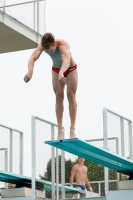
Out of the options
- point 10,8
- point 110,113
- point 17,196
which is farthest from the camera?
point 10,8

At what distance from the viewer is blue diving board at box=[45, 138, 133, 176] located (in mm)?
13891

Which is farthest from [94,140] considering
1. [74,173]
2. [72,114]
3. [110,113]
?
[72,114]

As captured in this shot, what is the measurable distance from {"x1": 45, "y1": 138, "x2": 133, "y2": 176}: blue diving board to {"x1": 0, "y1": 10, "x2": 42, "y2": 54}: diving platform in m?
5.48

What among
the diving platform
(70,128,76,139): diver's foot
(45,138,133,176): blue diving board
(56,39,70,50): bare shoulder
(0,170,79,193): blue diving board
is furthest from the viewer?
the diving platform

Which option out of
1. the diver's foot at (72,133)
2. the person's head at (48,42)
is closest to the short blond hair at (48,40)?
the person's head at (48,42)

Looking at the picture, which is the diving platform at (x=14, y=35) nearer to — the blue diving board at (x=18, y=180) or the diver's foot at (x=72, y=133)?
the blue diving board at (x=18, y=180)

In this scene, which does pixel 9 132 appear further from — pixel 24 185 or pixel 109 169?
pixel 109 169

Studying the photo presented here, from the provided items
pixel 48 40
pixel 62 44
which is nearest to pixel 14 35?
pixel 62 44

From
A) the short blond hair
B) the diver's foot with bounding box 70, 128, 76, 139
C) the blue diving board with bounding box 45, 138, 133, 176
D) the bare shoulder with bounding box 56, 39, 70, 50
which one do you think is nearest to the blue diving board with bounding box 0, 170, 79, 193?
the blue diving board with bounding box 45, 138, 133, 176

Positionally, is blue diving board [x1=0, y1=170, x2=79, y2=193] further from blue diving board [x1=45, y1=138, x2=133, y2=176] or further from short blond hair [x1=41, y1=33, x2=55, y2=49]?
short blond hair [x1=41, y1=33, x2=55, y2=49]

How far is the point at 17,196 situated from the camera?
54.7 feet

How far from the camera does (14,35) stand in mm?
20016

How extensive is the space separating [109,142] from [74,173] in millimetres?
2096

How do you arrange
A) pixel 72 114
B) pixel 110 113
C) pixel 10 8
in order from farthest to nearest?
pixel 10 8
pixel 110 113
pixel 72 114
